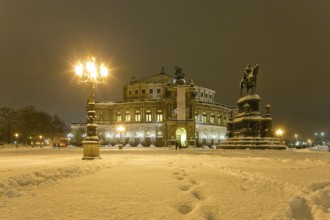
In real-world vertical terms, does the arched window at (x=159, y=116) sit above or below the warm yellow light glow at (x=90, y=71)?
above

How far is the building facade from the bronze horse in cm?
3224

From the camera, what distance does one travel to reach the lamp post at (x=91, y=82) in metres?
19.6

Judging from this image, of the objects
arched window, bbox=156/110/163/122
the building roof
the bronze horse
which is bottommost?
arched window, bbox=156/110/163/122

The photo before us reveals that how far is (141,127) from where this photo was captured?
85.8 metres

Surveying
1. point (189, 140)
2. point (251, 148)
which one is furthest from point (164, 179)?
point (189, 140)

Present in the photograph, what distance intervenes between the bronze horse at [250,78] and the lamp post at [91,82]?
2686cm

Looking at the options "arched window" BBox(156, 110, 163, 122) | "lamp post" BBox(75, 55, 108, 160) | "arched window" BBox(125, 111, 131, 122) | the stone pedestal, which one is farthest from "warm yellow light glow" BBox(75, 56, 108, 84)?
"arched window" BBox(125, 111, 131, 122)

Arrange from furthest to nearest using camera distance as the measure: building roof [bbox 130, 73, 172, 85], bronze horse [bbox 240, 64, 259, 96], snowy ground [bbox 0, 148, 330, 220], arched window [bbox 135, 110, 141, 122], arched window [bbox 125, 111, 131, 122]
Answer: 1. building roof [bbox 130, 73, 172, 85]
2. arched window [bbox 125, 111, 131, 122]
3. arched window [bbox 135, 110, 141, 122]
4. bronze horse [bbox 240, 64, 259, 96]
5. snowy ground [bbox 0, 148, 330, 220]

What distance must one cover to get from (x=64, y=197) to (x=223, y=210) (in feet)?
9.87

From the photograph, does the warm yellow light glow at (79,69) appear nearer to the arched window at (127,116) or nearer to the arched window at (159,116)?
the arched window at (159,116)

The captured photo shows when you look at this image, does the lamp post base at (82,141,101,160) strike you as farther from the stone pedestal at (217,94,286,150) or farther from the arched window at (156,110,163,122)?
the arched window at (156,110,163,122)

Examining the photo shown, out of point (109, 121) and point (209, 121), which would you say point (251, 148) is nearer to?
point (209, 121)

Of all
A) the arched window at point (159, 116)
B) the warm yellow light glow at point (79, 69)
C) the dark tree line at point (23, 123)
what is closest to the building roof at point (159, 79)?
the arched window at point (159, 116)

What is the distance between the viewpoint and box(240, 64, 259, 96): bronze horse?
44.0m
